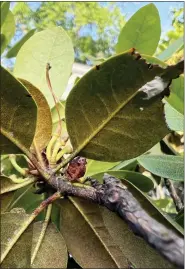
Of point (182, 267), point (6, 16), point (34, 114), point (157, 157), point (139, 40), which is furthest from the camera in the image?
point (6, 16)

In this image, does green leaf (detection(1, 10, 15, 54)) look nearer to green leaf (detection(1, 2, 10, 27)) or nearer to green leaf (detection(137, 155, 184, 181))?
green leaf (detection(1, 2, 10, 27))

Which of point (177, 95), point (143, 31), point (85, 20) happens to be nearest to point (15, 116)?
point (177, 95)

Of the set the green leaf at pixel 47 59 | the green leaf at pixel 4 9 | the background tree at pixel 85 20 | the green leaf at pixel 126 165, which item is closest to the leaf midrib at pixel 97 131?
the green leaf at pixel 47 59

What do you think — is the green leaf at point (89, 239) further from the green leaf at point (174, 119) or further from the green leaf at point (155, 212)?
the green leaf at point (174, 119)

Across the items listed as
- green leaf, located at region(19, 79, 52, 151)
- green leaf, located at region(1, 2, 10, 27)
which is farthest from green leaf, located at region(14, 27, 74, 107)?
green leaf, located at region(1, 2, 10, 27)

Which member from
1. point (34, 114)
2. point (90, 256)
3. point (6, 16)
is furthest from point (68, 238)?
point (6, 16)

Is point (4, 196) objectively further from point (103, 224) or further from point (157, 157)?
point (157, 157)

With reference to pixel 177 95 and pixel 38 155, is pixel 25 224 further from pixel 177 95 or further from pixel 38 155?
pixel 177 95
